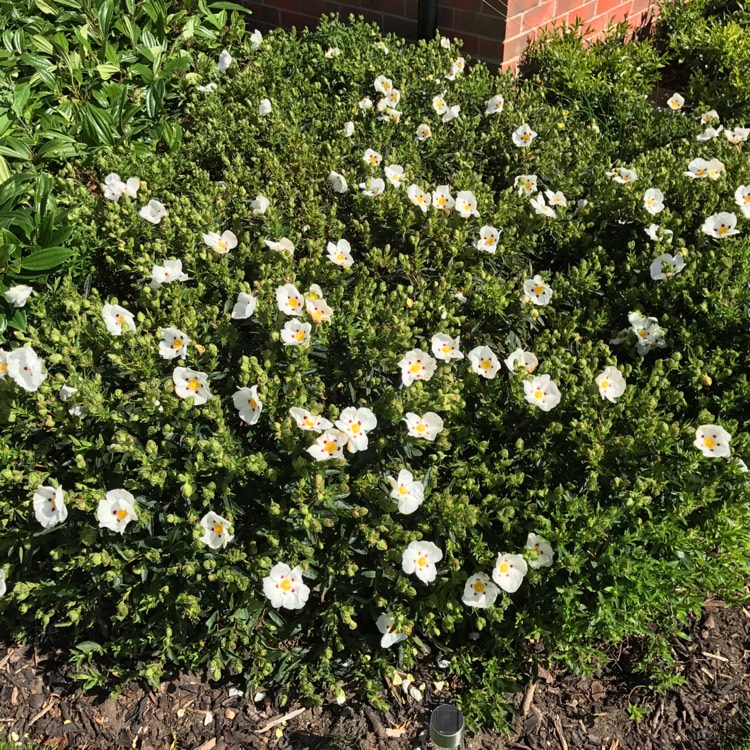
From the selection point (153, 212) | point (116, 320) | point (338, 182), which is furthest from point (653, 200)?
point (116, 320)

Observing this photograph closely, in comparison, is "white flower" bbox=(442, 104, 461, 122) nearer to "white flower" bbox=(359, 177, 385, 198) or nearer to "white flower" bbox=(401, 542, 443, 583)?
"white flower" bbox=(359, 177, 385, 198)

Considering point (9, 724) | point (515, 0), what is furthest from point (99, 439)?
point (515, 0)

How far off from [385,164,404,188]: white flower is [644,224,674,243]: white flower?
1.17 metres

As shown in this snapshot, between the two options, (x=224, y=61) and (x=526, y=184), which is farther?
(x=224, y=61)

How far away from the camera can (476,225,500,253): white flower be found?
3.36 meters

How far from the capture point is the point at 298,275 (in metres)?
3.28

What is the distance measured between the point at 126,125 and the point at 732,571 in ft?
12.0

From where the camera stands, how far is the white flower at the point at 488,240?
11.0 feet

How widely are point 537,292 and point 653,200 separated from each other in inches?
30.0

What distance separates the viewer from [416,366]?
9.05 ft

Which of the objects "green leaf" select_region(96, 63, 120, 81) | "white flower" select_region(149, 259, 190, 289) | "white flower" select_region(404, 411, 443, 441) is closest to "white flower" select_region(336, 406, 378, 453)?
"white flower" select_region(404, 411, 443, 441)

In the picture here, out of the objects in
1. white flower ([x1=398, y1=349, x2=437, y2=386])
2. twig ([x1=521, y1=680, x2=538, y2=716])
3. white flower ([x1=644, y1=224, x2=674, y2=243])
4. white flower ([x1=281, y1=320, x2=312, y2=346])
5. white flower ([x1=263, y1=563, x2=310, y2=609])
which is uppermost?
white flower ([x1=644, y1=224, x2=674, y2=243])

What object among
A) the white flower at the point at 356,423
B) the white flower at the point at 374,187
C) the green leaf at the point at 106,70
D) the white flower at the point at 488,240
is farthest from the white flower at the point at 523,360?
the green leaf at the point at 106,70

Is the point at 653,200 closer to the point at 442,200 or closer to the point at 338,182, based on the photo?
the point at 442,200
